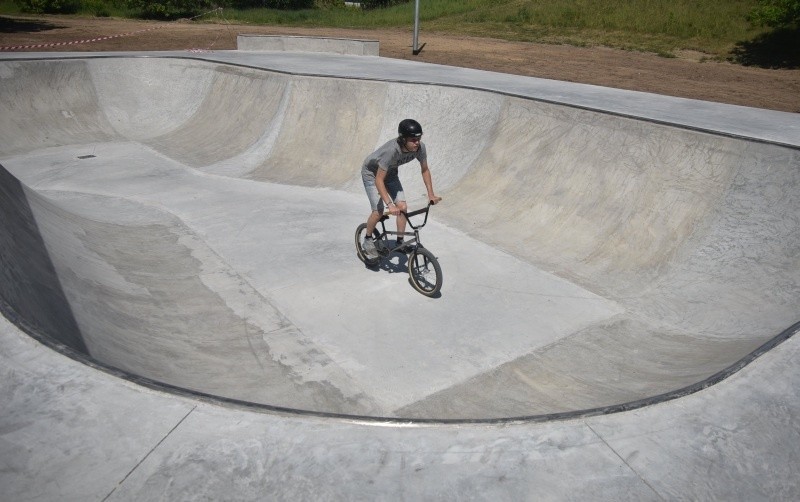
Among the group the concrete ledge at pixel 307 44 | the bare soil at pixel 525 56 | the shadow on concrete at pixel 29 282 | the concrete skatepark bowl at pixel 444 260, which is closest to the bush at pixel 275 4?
the bare soil at pixel 525 56

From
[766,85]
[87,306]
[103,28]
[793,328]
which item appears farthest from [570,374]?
[103,28]

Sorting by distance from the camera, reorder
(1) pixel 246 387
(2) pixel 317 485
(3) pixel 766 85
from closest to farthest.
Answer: (2) pixel 317 485, (1) pixel 246 387, (3) pixel 766 85

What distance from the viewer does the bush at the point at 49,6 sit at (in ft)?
127

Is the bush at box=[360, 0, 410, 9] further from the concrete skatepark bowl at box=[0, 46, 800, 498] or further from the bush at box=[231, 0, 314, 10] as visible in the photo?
the concrete skatepark bowl at box=[0, 46, 800, 498]

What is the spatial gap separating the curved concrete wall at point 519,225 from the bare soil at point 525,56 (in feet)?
24.1

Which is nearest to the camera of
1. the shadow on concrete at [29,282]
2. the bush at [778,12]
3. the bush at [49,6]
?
the shadow on concrete at [29,282]

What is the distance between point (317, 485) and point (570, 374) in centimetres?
336

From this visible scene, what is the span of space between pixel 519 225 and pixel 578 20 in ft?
83.6

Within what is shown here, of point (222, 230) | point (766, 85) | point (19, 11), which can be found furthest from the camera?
point (19, 11)

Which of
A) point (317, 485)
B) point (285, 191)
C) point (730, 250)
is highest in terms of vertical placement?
point (317, 485)

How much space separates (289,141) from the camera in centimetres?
1250

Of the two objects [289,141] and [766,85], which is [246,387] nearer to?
[289,141]

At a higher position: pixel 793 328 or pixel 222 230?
pixel 793 328

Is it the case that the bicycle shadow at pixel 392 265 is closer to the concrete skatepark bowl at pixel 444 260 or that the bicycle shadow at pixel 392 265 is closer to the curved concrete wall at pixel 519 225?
the concrete skatepark bowl at pixel 444 260
